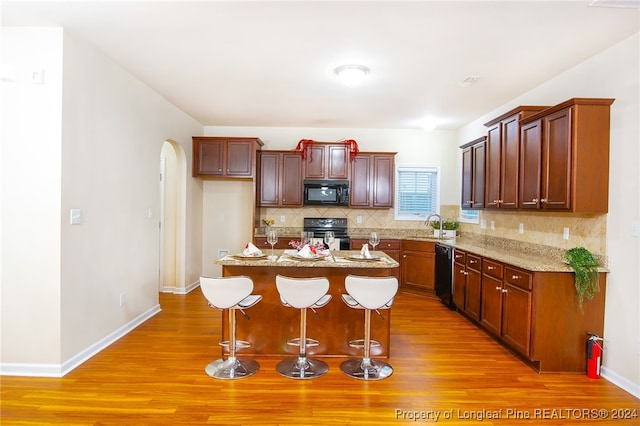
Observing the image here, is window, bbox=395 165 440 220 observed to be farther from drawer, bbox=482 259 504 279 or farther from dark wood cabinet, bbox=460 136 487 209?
drawer, bbox=482 259 504 279

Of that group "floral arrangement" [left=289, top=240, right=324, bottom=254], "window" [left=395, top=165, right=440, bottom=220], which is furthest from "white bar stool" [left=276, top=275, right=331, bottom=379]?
"window" [left=395, top=165, right=440, bottom=220]

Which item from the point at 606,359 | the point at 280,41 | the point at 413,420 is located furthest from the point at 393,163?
the point at 413,420

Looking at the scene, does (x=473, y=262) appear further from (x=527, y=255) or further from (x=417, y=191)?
(x=417, y=191)

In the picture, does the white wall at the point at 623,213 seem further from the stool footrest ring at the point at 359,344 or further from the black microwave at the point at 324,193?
the black microwave at the point at 324,193

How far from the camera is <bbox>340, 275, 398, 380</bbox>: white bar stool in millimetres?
2666

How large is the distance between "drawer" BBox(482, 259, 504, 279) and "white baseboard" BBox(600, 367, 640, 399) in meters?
1.07

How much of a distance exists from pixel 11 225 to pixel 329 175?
406cm

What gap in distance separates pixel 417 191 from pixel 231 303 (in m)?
4.40

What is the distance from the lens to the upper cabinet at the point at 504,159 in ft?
11.6

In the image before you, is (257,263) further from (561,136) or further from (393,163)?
(393,163)

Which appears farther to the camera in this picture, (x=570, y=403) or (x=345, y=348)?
(x=345, y=348)

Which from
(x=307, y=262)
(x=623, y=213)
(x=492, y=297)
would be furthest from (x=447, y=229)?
(x=307, y=262)

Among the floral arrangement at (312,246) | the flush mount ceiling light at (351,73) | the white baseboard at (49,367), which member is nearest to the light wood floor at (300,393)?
the white baseboard at (49,367)

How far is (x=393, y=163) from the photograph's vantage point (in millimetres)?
5762
